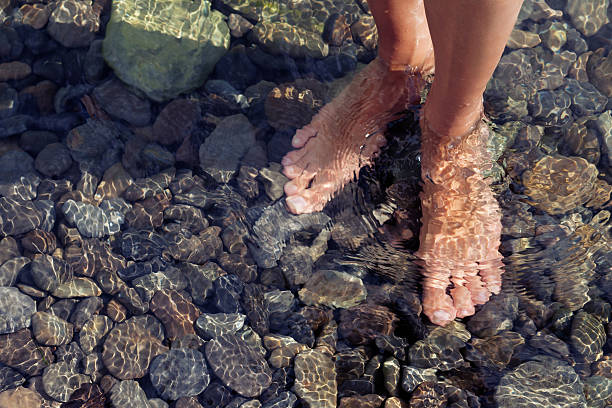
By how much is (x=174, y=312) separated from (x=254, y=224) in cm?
70

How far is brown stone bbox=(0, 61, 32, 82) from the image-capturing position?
343 cm

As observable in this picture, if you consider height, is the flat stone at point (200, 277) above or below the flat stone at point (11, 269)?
above

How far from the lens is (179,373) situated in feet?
8.25

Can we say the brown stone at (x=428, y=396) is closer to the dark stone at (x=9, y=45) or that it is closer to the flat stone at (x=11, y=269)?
the flat stone at (x=11, y=269)

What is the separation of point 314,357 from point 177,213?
123cm

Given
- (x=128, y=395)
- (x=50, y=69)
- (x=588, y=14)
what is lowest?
(x=128, y=395)

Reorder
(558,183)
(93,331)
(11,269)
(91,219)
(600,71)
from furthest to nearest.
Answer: (600,71), (558,183), (91,219), (11,269), (93,331)

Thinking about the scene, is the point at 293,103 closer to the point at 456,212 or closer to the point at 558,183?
the point at 456,212

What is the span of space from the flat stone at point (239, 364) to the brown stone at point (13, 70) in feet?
7.84

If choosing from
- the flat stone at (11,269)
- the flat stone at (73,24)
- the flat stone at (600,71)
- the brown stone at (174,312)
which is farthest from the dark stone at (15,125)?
the flat stone at (600,71)

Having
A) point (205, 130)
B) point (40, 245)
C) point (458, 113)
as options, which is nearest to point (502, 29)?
point (458, 113)

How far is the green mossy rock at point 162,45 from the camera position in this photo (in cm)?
340

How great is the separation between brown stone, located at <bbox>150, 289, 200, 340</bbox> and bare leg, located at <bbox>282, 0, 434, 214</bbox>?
842 millimetres

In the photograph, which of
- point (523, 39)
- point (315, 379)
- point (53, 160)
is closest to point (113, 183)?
point (53, 160)
